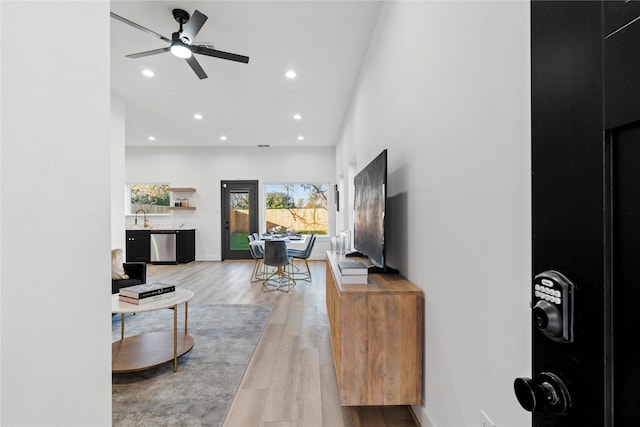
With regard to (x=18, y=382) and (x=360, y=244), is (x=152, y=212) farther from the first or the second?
(x=18, y=382)

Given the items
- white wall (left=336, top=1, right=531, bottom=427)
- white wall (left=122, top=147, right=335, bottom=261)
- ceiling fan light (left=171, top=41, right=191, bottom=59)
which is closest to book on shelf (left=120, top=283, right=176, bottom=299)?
white wall (left=336, top=1, right=531, bottom=427)

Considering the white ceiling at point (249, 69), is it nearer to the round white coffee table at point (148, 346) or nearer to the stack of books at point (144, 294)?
the stack of books at point (144, 294)

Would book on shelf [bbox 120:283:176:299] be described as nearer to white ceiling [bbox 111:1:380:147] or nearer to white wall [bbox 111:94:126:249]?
white ceiling [bbox 111:1:380:147]

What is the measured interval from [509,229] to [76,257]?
1.25 metres

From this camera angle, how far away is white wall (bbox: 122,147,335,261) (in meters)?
8.52

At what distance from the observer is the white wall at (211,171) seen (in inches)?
335

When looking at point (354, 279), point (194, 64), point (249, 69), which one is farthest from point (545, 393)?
point (249, 69)

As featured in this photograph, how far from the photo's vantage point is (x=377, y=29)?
3.08 m

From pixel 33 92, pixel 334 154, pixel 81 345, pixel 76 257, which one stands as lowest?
pixel 81 345

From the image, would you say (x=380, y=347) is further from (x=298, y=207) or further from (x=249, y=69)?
(x=298, y=207)

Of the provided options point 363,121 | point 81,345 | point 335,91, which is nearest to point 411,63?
point 363,121

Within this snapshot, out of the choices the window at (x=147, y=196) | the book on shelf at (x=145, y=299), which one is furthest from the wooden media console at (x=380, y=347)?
the window at (x=147, y=196)

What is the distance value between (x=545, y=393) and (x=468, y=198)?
35.1 inches

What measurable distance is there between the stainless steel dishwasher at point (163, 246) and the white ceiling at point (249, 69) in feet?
8.05
